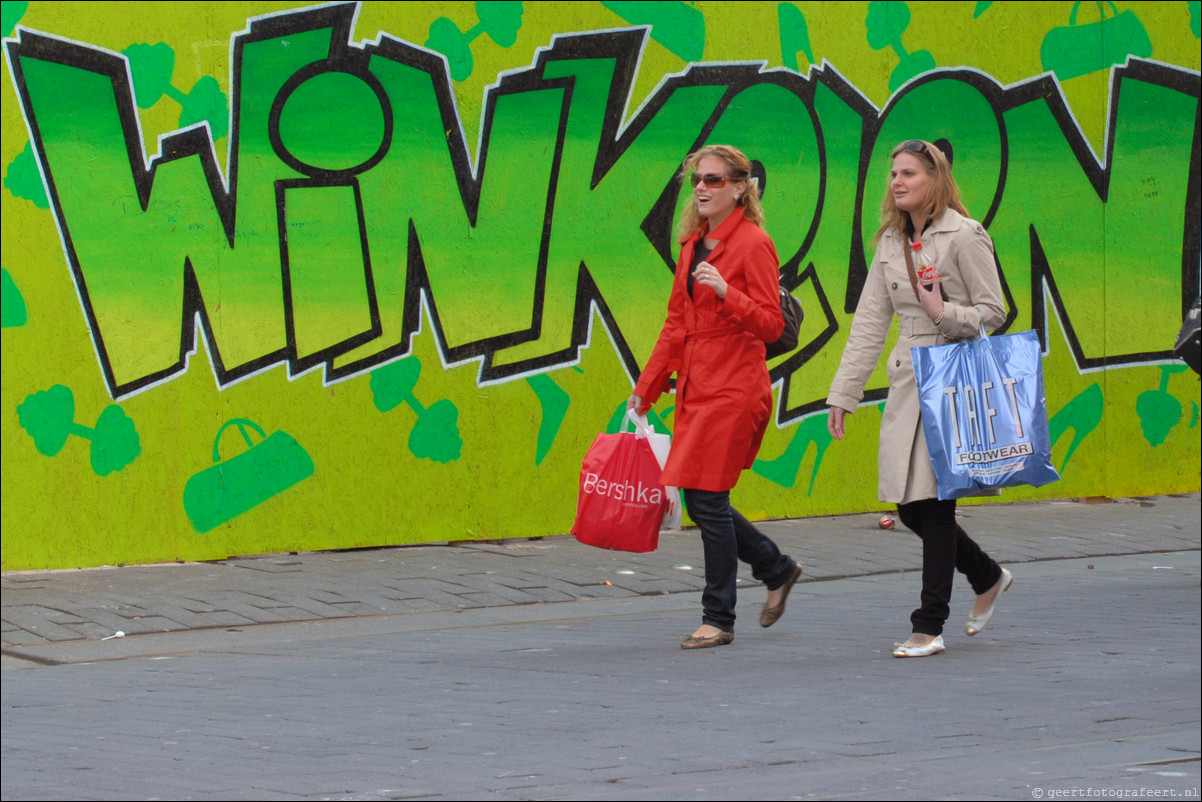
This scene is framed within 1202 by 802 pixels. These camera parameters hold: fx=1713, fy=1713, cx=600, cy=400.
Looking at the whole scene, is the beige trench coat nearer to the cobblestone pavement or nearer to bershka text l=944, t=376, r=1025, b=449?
bershka text l=944, t=376, r=1025, b=449

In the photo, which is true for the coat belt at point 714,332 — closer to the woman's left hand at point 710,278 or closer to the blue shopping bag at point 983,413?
the woman's left hand at point 710,278

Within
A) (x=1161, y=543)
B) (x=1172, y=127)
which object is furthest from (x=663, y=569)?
(x=1172, y=127)

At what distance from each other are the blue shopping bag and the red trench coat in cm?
70

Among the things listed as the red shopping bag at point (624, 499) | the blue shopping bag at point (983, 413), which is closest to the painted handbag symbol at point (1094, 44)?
the blue shopping bag at point (983, 413)

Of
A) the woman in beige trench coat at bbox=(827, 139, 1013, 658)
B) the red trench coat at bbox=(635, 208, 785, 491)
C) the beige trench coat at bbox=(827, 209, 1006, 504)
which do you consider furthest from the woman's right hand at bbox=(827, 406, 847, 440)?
the red trench coat at bbox=(635, 208, 785, 491)

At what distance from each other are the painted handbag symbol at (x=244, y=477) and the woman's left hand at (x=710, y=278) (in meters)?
3.46

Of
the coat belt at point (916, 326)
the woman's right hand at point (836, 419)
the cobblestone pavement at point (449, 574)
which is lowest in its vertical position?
the cobblestone pavement at point (449, 574)

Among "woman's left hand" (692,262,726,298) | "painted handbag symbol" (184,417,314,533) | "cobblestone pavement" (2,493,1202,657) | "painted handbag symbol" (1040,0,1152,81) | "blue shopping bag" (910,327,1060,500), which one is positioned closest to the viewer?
"blue shopping bag" (910,327,1060,500)

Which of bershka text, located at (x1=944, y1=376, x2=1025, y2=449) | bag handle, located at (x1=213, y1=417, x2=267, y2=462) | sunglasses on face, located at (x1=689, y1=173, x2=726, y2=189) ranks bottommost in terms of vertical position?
bag handle, located at (x1=213, y1=417, x2=267, y2=462)

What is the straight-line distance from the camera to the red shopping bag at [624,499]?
6734mm

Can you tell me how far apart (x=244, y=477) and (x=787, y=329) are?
357 centimetres

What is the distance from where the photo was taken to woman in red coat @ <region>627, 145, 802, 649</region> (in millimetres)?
6598

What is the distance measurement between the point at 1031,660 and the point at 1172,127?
21.7ft

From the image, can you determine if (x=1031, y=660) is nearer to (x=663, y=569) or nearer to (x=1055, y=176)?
(x=663, y=569)
